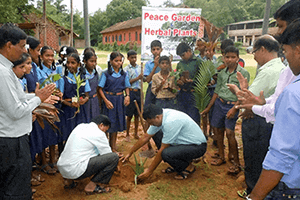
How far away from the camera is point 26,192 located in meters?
2.25

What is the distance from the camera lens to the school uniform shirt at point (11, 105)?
191cm

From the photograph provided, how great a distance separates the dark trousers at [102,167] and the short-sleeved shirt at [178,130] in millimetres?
709

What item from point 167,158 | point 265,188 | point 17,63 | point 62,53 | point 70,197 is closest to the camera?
point 265,188

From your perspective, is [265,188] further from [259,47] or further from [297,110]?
[259,47]

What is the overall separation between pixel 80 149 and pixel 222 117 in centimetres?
225

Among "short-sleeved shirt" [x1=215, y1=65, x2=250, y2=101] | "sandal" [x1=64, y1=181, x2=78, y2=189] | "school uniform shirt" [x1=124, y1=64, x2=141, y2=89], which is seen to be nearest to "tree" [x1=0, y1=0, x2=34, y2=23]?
"school uniform shirt" [x1=124, y1=64, x2=141, y2=89]

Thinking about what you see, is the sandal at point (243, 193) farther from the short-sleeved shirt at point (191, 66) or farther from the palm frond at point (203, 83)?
the short-sleeved shirt at point (191, 66)

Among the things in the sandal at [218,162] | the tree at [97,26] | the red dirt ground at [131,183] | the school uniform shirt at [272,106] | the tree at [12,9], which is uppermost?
the tree at [97,26]

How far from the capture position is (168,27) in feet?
15.5

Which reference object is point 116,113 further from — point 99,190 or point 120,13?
point 120,13

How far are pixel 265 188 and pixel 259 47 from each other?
1.95 meters

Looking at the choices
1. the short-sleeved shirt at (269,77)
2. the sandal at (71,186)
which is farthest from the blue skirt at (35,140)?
the short-sleeved shirt at (269,77)

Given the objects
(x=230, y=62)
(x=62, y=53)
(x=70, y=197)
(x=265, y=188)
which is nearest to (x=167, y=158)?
(x=70, y=197)

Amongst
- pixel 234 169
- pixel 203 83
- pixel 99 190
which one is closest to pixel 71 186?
pixel 99 190
